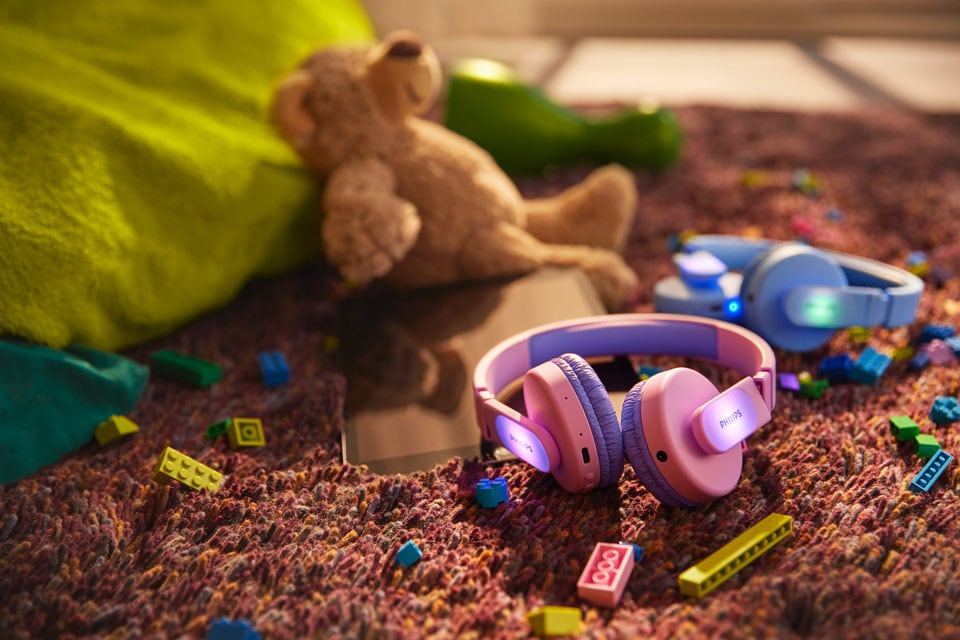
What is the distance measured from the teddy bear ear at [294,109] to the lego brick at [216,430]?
358mm

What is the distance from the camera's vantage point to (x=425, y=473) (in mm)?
745

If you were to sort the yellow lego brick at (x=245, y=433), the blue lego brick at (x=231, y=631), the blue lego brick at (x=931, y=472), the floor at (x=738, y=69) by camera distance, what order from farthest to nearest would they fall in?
the floor at (x=738, y=69) → the yellow lego brick at (x=245, y=433) → the blue lego brick at (x=931, y=472) → the blue lego brick at (x=231, y=631)

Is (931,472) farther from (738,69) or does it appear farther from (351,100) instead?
(738,69)

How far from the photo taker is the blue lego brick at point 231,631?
56 cm

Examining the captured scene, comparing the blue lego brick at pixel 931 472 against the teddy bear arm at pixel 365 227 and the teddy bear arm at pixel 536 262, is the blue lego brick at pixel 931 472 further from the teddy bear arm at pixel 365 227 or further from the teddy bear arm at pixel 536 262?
the teddy bear arm at pixel 365 227

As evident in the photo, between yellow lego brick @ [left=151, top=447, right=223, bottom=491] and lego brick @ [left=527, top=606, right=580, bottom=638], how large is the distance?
0.31 m

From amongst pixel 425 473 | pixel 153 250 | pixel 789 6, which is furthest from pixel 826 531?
pixel 789 6

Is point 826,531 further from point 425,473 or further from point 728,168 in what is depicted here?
point 728,168

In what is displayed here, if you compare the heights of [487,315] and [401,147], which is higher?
[401,147]

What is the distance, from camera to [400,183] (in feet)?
3.36

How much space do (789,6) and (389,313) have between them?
162cm

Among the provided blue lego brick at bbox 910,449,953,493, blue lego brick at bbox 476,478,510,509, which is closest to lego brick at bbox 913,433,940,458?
blue lego brick at bbox 910,449,953,493

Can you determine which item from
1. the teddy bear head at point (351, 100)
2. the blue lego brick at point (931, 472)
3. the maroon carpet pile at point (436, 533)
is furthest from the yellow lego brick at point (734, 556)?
the teddy bear head at point (351, 100)

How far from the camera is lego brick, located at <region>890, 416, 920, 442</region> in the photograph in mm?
750
